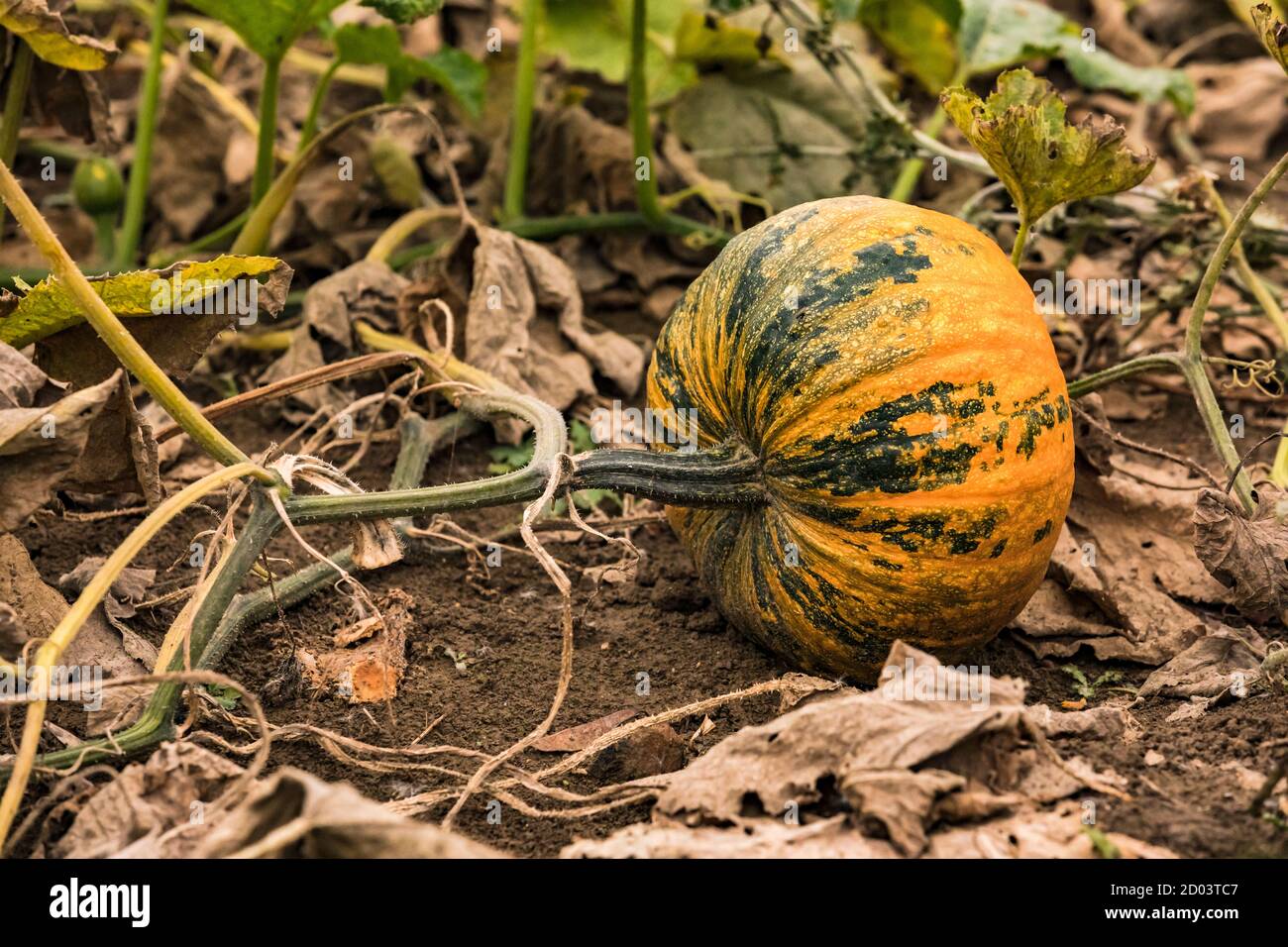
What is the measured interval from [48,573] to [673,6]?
8.96 feet

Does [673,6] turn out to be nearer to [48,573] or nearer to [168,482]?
[168,482]

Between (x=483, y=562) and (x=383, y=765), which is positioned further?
(x=483, y=562)

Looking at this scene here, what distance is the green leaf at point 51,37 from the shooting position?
8.69 ft

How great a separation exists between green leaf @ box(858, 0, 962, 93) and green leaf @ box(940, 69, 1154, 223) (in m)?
1.97

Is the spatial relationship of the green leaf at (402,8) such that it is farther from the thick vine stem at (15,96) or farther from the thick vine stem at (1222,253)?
the thick vine stem at (1222,253)

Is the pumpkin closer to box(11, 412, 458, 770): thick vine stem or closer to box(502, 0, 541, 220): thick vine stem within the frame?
box(11, 412, 458, 770): thick vine stem

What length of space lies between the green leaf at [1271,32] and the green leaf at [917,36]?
2.07m

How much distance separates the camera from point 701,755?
2.39 m

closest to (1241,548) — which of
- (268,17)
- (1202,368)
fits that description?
(1202,368)

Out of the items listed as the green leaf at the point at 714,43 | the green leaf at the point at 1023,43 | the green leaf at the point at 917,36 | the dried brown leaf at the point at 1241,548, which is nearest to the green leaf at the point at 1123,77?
the green leaf at the point at 1023,43

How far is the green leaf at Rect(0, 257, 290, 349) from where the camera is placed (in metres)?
2.51

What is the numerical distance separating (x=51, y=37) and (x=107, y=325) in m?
0.92
